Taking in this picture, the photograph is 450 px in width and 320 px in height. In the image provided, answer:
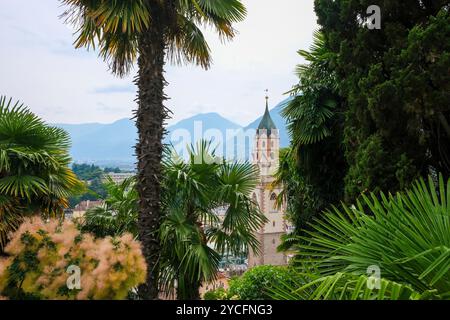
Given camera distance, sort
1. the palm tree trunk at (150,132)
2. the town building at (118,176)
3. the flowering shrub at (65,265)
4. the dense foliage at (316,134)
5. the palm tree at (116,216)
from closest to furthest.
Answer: the flowering shrub at (65,265) < the palm tree trunk at (150,132) < the palm tree at (116,216) < the town building at (118,176) < the dense foliage at (316,134)

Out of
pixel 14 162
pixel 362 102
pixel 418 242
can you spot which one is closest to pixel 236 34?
pixel 362 102

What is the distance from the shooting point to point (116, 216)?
6156 millimetres

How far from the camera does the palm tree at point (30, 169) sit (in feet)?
17.0

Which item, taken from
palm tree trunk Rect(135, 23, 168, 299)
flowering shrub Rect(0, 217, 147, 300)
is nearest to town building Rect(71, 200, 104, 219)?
palm tree trunk Rect(135, 23, 168, 299)

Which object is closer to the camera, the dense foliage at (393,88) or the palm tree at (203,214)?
the palm tree at (203,214)

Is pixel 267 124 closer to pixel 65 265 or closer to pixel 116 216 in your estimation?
pixel 116 216

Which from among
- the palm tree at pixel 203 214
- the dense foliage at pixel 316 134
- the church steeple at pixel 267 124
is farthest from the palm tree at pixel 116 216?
the church steeple at pixel 267 124

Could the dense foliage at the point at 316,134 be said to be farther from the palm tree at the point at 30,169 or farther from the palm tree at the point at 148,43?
the palm tree at the point at 30,169

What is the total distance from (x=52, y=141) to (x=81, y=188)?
0.79m

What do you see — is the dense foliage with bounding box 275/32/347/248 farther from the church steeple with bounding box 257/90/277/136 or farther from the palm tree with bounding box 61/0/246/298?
the church steeple with bounding box 257/90/277/136

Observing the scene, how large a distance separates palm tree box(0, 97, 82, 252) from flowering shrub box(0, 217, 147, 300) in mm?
1998
